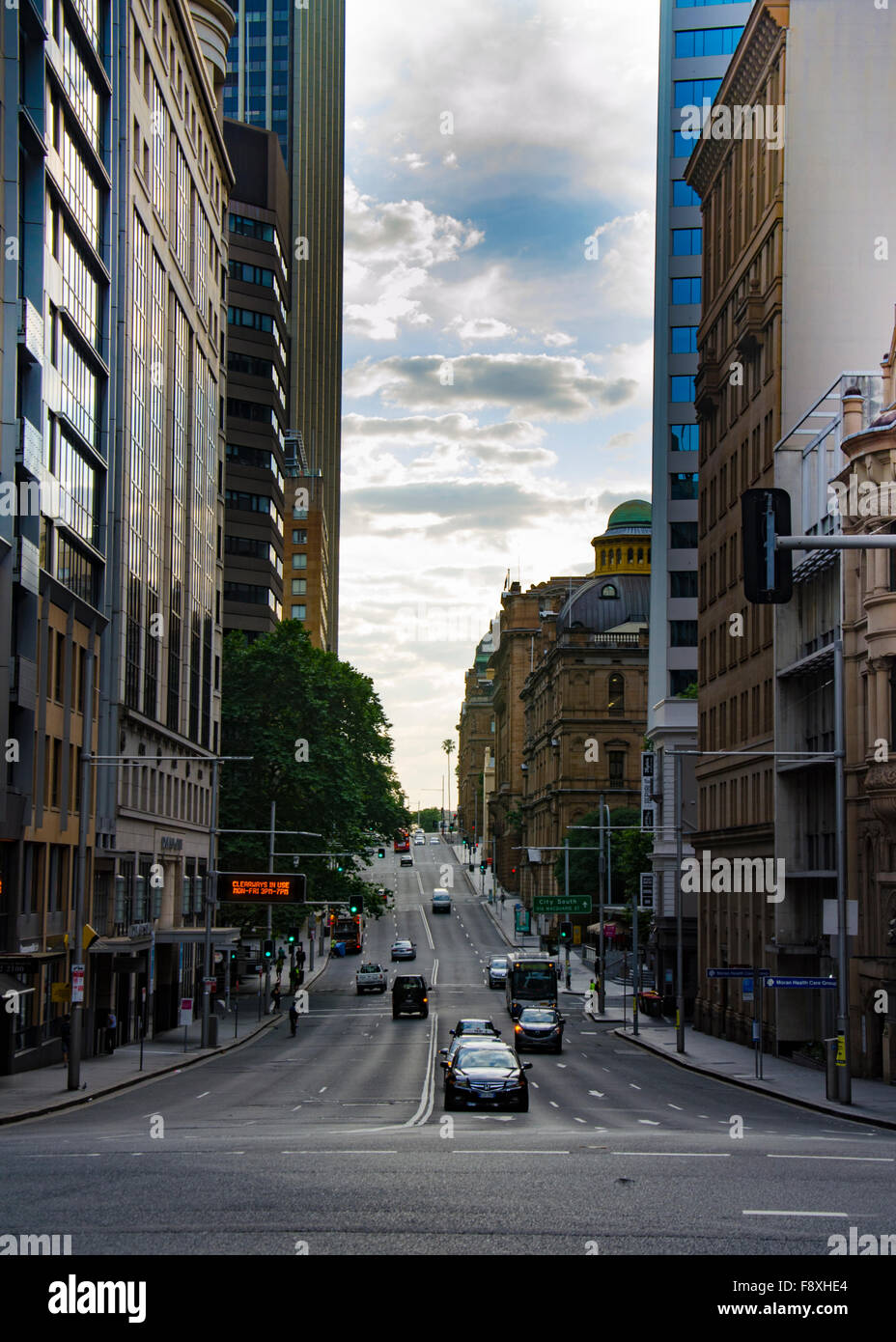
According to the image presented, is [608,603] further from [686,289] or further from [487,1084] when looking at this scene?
[487,1084]

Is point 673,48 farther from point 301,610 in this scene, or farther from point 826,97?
point 301,610

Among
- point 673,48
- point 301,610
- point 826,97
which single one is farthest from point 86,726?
point 301,610

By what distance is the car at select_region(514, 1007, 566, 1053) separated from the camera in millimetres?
53875

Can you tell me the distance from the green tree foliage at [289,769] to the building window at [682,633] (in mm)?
21916

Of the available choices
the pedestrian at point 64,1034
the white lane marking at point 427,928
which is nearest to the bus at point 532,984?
the pedestrian at point 64,1034

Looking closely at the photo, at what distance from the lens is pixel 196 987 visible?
79188mm

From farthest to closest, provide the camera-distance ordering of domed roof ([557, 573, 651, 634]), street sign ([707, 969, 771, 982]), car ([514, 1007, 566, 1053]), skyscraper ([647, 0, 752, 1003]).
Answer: domed roof ([557, 573, 651, 634]) → skyscraper ([647, 0, 752, 1003]) → car ([514, 1007, 566, 1053]) → street sign ([707, 969, 771, 982])

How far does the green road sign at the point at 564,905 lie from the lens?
271 ft

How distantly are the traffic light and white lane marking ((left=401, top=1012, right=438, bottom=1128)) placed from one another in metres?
18.1

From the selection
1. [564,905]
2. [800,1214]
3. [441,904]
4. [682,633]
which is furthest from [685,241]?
[800,1214]

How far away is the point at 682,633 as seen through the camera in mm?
94812

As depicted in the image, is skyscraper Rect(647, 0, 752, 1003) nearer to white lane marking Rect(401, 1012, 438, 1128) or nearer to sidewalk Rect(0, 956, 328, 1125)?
sidewalk Rect(0, 956, 328, 1125)

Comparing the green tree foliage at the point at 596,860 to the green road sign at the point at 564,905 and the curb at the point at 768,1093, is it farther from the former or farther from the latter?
the curb at the point at 768,1093

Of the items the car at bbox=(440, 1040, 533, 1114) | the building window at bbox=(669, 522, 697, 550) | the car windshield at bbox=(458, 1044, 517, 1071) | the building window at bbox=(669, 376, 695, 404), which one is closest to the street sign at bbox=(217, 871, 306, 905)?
the car windshield at bbox=(458, 1044, 517, 1071)
